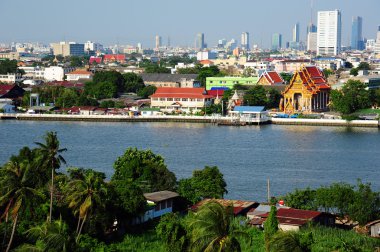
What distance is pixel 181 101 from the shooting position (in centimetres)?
2261

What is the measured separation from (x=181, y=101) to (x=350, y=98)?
447 centimetres

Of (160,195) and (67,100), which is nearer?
(160,195)

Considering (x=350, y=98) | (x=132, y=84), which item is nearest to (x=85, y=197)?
(x=350, y=98)

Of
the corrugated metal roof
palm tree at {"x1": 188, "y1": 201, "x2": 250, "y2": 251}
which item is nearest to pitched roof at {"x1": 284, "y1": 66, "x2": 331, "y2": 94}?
the corrugated metal roof

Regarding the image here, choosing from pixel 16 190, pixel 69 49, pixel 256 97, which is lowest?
pixel 16 190

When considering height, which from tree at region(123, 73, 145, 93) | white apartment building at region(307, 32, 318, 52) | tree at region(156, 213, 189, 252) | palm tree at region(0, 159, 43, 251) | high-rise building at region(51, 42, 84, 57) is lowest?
tree at region(156, 213, 189, 252)

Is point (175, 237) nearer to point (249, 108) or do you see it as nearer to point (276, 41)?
point (249, 108)

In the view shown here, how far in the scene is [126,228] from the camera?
8711 millimetres

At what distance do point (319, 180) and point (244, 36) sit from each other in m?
94.6

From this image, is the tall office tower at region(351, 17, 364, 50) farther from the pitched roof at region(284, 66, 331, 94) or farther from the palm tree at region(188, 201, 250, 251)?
the palm tree at region(188, 201, 250, 251)

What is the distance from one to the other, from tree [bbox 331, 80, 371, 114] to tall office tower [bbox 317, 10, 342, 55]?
46.7m

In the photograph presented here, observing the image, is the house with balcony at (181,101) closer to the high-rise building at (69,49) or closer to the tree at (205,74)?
the tree at (205,74)

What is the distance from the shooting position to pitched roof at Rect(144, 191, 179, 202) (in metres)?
9.36

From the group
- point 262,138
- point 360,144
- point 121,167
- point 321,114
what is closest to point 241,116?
point 321,114
